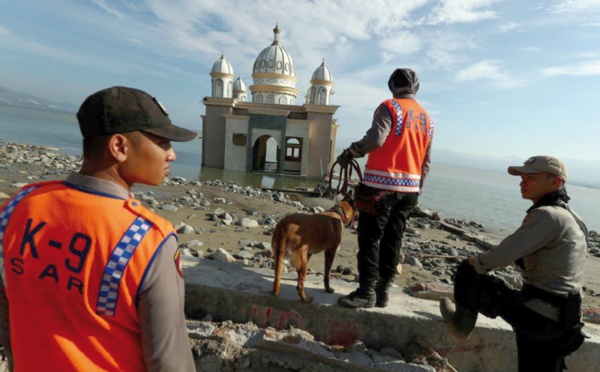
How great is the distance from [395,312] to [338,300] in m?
0.61

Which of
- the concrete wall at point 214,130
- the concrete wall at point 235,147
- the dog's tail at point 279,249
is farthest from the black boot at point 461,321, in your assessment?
the concrete wall at point 214,130

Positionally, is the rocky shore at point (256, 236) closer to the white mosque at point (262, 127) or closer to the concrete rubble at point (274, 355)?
the concrete rubble at point (274, 355)

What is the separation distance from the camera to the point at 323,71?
96.0 ft

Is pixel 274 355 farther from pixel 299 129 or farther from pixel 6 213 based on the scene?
pixel 299 129

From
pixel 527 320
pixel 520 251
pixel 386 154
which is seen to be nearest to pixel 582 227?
pixel 520 251

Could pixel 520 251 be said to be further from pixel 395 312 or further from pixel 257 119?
pixel 257 119

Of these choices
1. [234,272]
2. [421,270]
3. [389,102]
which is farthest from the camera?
[421,270]

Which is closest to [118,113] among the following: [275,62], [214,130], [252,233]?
[252,233]

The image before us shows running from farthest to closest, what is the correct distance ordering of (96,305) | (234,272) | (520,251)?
(234,272) < (520,251) < (96,305)

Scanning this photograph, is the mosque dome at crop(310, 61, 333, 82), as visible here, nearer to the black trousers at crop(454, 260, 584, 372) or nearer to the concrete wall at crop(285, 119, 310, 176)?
the concrete wall at crop(285, 119, 310, 176)

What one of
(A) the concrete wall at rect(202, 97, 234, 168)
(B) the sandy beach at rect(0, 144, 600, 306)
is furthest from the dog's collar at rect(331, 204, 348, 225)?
(A) the concrete wall at rect(202, 97, 234, 168)

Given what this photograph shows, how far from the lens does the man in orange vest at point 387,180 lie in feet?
11.0

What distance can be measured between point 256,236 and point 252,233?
0.27 metres

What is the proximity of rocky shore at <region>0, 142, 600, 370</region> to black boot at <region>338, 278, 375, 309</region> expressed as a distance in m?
1.00
